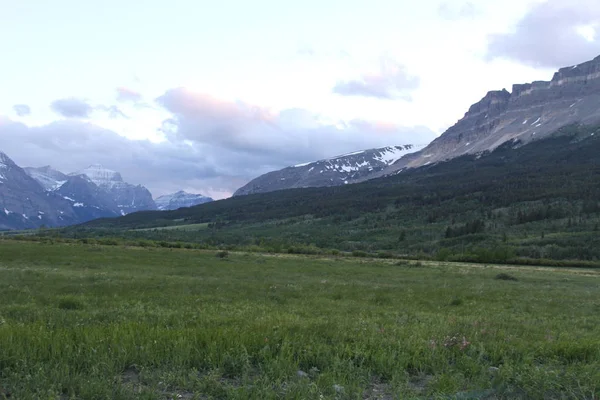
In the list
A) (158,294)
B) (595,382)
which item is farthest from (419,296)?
(595,382)

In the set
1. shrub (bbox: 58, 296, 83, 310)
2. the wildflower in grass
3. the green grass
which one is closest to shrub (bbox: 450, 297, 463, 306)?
the green grass

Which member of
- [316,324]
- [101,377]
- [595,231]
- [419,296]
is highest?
[101,377]

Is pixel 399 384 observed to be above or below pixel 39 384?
below

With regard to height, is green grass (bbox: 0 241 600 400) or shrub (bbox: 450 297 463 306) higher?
green grass (bbox: 0 241 600 400)

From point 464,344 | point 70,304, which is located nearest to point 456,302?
point 464,344

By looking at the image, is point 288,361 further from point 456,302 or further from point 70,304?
point 456,302

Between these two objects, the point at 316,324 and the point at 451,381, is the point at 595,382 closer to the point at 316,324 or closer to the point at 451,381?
the point at 451,381

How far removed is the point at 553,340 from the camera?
34.9 ft

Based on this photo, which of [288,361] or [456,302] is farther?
[456,302]

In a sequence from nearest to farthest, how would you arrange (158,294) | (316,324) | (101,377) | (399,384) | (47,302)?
(101,377) < (399,384) < (316,324) < (47,302) < (158,294)

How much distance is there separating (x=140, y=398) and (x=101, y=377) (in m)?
0.91

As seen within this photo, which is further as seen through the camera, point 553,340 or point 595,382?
point 553,340

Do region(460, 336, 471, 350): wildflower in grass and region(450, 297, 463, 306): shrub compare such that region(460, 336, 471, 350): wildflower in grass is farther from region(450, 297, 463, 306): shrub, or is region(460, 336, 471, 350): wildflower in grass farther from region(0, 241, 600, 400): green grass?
region(450, 297, 463, 306): shrub

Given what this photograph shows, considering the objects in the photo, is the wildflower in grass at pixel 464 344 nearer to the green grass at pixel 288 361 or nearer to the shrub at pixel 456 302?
the green grass at pixel 288 361
